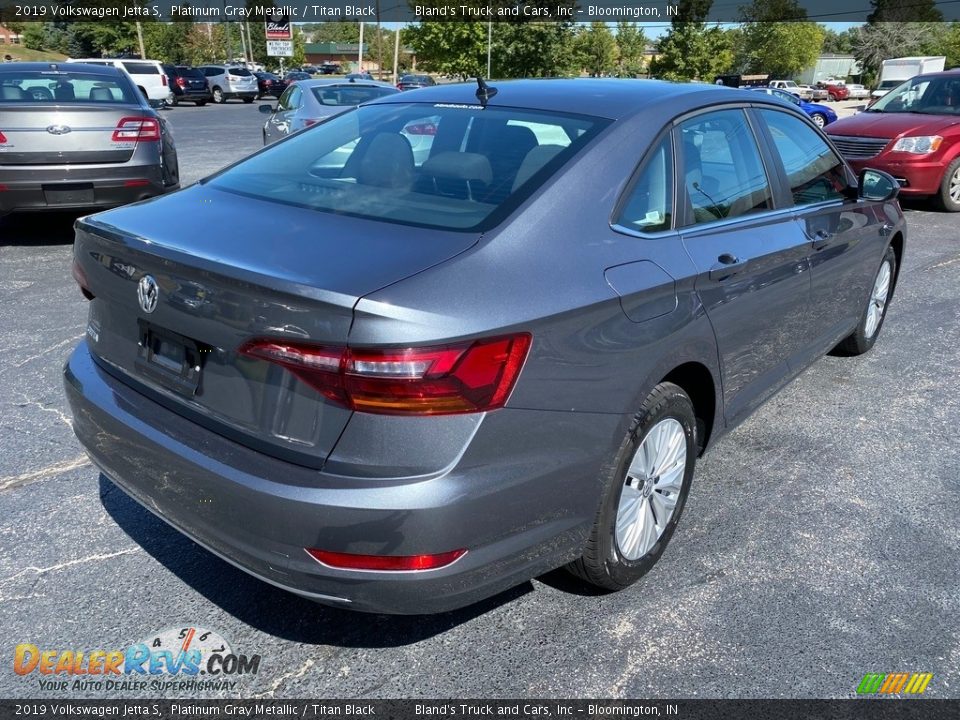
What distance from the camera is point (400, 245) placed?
7.74 feet

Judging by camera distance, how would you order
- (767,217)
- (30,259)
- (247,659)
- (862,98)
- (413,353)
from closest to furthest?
1. (413,353)
2. (247,659)
3. (767,217)
4. (30,259)
5. (862,98)

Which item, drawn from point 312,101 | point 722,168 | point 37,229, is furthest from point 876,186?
point 312,101

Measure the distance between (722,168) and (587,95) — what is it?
0.62 metres

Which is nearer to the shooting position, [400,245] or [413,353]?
[413,353]

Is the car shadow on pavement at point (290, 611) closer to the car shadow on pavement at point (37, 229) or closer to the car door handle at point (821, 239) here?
the car door handle at point (821, 239)

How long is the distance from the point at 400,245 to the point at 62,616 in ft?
5.44

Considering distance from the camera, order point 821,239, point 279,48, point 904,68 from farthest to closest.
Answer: point 279,48 < point 904,68 < point 821,239

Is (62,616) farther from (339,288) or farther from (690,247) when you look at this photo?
(690,247)

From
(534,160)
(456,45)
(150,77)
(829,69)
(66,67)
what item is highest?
(534,160)

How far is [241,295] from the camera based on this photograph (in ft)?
7.22

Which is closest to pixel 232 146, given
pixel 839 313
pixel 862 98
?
pixel 839 313

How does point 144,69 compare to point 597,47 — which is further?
point 597,47

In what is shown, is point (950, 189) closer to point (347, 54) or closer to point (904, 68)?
point (904, 68)

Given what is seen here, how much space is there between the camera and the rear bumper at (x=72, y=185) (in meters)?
7.13
